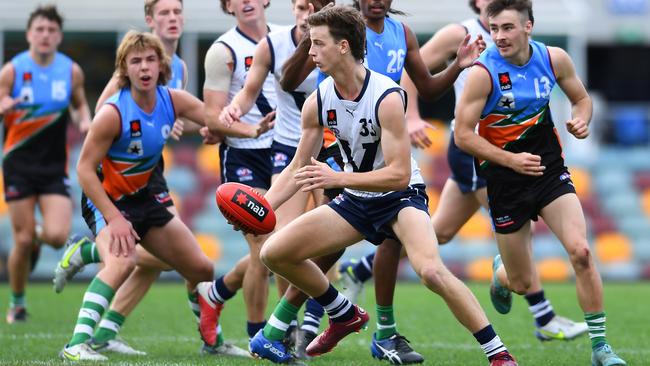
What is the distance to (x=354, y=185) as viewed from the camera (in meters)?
6.35

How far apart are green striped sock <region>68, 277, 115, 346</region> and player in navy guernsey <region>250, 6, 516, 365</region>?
118 cm

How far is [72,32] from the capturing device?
17.8 meters

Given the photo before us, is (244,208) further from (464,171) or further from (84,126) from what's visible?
(84,126)

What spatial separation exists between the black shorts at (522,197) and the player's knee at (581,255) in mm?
385

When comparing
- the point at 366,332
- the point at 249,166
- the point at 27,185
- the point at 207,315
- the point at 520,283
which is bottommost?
the point at 366,332

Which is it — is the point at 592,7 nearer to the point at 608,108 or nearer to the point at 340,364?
the point at 608,108

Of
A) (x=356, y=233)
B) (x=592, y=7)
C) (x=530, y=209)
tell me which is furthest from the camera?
(x=592, y=7)

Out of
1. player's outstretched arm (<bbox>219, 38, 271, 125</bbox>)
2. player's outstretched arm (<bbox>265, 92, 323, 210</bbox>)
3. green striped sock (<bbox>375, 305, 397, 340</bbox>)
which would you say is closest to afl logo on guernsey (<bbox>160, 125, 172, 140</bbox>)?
player's outstretched arm (<bbox>219, 38, 271, 125</bbox>)

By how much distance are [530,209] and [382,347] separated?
1325 millimetres

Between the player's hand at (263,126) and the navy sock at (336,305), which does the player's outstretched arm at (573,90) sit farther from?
the player's hand at (263,126)

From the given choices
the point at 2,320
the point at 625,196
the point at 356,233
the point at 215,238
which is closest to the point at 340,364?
the point at 356,233

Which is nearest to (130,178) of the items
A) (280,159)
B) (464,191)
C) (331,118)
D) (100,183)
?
(100,183)

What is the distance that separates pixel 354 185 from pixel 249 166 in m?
2.07

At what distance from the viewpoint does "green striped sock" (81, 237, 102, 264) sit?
8.43 metres
